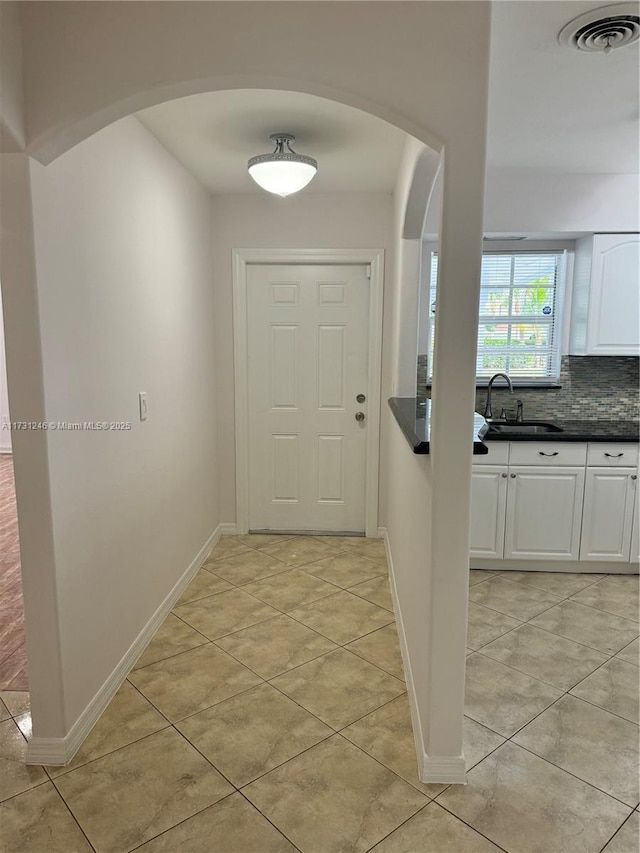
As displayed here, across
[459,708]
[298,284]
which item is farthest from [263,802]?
[298,284]

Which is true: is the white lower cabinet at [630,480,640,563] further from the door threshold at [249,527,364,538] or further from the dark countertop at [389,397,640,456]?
the door threshold at [249,527,364,538]

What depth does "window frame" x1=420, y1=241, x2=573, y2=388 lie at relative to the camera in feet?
13.3

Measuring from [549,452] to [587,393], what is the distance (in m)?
0.85

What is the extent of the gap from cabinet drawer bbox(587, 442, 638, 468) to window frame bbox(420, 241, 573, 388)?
2.40 feet

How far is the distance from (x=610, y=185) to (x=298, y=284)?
2093 mm

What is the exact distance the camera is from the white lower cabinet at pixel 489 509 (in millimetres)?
3596

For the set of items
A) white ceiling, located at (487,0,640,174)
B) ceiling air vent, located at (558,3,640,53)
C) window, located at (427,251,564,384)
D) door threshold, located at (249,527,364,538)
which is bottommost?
door threshold, located at (249,527,364,538)

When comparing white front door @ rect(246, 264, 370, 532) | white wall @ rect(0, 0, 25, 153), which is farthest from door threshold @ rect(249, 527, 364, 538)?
white wall @ rect(0, 0, 25, 153)

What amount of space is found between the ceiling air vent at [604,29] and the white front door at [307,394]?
2178 mm

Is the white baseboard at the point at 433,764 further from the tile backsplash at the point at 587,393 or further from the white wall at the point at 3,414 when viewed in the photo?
the white wall at the point at 3,414

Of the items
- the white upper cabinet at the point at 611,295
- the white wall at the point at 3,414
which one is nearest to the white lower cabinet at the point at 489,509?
the white upper cabinet at the point at 611,295

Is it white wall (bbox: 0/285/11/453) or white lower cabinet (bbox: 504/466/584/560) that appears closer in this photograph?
white lower cabinet (bbox: 504/466/584/560)

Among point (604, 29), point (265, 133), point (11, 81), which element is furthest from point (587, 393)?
point (11, 81)

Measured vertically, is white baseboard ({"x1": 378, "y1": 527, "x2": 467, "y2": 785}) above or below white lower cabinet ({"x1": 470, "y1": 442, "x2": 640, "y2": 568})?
below
